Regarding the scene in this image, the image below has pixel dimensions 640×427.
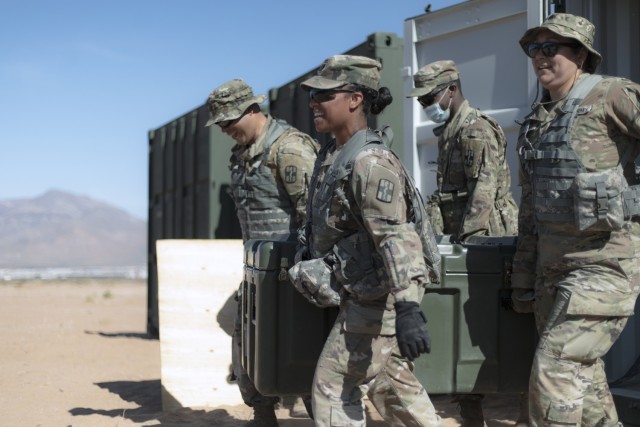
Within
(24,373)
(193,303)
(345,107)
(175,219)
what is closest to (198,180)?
(175,219)

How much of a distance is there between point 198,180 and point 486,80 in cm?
443

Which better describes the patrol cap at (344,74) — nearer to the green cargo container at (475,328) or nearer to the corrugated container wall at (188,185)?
the green cargo container at (475,328)

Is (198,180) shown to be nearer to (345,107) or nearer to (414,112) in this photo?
(414,112)

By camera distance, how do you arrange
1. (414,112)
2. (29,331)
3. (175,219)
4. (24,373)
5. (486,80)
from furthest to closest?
(29,331) < (175,219) < (24,373) < (414,112) < (486,80)

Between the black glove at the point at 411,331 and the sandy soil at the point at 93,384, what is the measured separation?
222 cm

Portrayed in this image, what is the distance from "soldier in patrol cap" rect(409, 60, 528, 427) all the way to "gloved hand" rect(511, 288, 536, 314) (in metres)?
0.77

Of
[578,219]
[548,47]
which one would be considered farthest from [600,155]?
[548,47]

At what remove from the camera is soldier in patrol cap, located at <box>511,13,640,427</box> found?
381 centimetres

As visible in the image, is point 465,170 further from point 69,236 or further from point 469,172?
point 69,236

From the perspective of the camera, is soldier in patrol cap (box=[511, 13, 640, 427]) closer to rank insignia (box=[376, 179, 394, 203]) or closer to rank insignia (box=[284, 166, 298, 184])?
rank insignia (box=[376, 179, 394, 203])

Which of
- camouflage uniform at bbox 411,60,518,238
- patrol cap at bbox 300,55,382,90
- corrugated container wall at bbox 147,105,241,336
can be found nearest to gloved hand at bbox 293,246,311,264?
patrol cap at bbox 300,55,382,90

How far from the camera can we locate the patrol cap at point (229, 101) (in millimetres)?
5684

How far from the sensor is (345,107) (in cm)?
405

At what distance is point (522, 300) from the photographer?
167 inches
